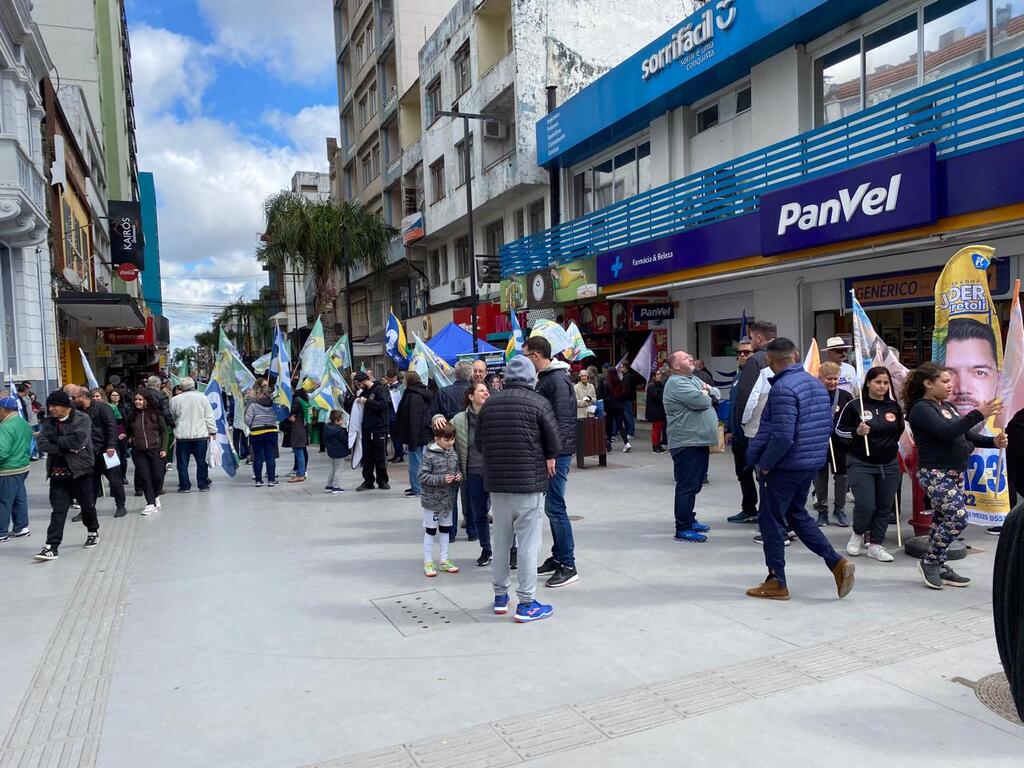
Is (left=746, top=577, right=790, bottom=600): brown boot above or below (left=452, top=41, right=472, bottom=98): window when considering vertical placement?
below

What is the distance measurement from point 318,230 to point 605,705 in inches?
1176

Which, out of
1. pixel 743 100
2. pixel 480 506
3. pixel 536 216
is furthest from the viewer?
pixel 536 216

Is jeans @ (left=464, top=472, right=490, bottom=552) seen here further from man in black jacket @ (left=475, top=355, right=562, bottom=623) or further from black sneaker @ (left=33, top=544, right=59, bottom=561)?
black sneaker @ (left=33, top=544, right=59, bottom=561)

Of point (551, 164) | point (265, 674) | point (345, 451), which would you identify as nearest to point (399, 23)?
point (551, 164)

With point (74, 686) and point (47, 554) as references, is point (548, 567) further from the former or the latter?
point (47, 554)

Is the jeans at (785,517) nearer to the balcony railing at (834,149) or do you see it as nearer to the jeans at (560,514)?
the jeans at (560,514)

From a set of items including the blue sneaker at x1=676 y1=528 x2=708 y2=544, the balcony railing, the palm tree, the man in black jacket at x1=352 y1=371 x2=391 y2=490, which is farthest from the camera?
the palm tree

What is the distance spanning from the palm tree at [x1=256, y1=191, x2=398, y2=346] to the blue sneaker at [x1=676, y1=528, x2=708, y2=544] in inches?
980

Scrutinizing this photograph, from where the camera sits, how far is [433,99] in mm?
29281

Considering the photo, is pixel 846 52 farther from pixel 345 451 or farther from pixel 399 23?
pixel 399 23

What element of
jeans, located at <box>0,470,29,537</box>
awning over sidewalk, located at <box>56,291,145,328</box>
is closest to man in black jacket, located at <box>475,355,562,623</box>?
jeans, located at <box>0,470,29,537</box>

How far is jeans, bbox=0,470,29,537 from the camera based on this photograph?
834cm

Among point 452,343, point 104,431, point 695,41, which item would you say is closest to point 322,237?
point 452,343

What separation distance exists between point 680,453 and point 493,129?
63.4 feet
